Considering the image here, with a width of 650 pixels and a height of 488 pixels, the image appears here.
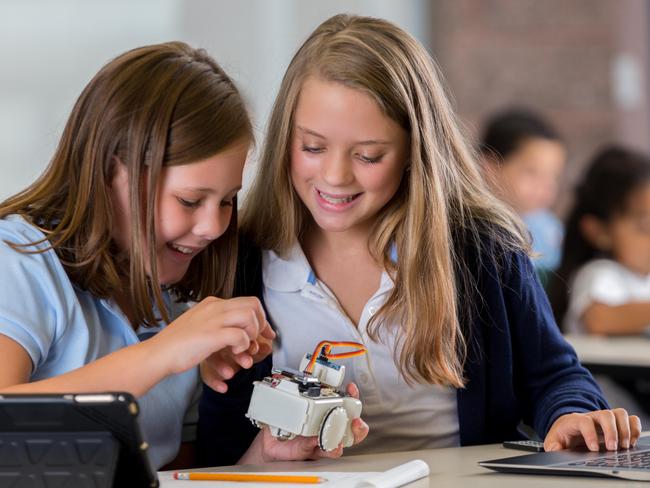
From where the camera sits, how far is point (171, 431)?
142 cm

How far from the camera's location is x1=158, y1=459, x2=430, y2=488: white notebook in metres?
1.06

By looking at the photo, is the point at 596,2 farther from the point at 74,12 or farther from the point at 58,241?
the point at 58,241

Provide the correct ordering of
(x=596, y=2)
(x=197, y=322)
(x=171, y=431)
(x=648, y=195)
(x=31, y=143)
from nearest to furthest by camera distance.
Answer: (x=197, y=322), (x=171, y=431), (x=31, y=143), (x=648, y=195), (x=596, y=2)

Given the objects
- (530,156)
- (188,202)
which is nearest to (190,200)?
(188,202)

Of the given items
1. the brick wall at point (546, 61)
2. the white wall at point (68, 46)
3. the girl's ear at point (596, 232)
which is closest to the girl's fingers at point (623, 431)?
the white wall at point (68, 46)

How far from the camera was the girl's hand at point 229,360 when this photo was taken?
1.22m

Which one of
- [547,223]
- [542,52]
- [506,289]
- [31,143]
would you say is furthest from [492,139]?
[506,289]

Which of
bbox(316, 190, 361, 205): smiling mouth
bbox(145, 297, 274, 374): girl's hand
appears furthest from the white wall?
bbox(145, 297, 274, 374): girl's hand

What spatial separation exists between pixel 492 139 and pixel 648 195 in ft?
2.16

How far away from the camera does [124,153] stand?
129cm

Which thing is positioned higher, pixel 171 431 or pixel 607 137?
pixel 607 137

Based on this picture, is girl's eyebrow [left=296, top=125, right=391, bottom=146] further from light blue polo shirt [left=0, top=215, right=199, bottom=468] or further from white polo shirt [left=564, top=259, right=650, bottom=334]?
white polo shirt [left=564, top=259, right=650, bottom=334]

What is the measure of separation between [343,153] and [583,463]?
1.61 feet

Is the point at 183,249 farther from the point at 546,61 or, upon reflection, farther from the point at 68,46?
the point at 546,61
